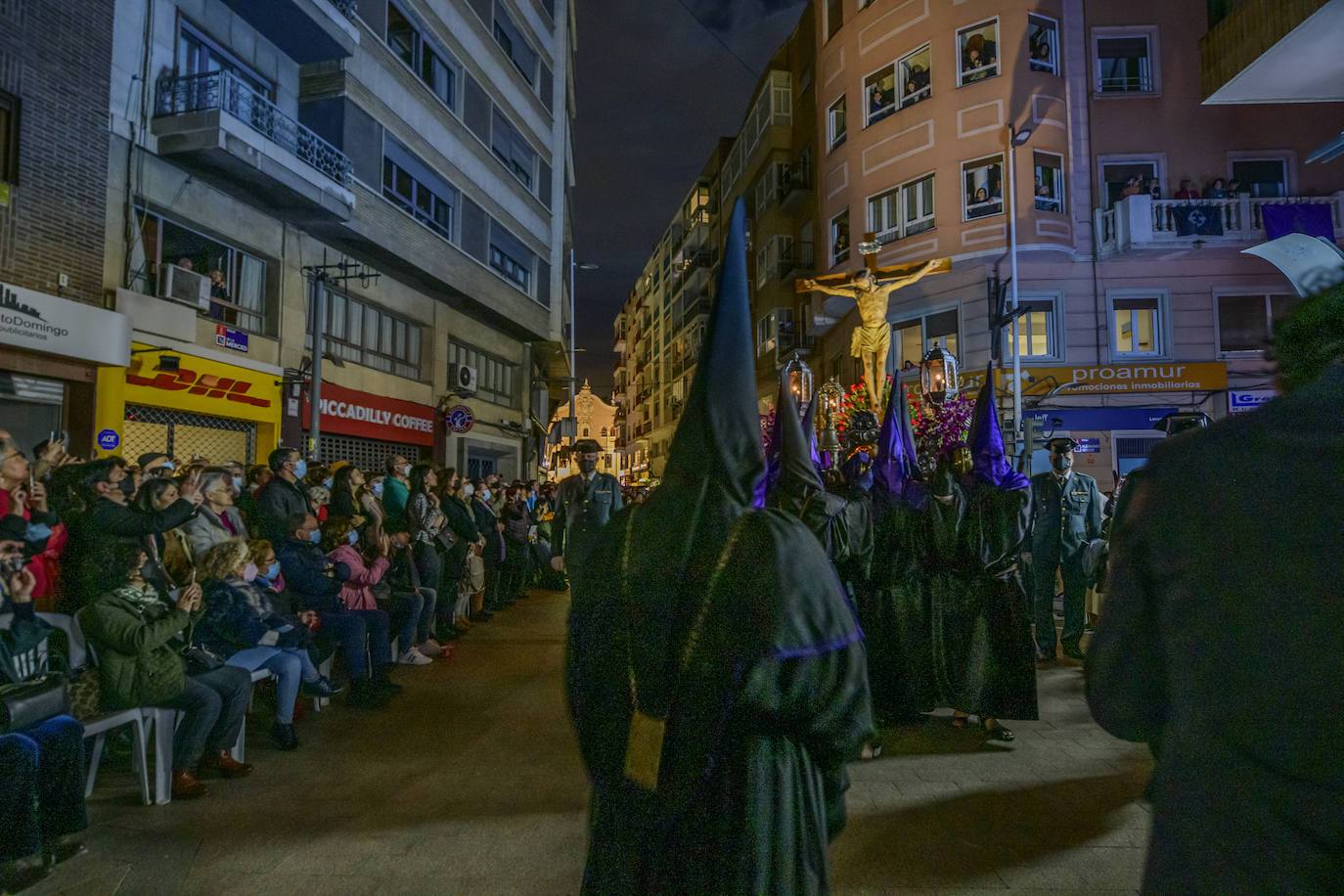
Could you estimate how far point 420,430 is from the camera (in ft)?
67.3

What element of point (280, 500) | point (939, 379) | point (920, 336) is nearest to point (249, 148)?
point (280, 500)

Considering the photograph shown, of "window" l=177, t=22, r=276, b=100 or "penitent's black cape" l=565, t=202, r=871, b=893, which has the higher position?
"window" l=177, t=22, r=276, b=100

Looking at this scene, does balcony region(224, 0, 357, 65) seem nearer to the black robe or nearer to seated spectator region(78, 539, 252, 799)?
seated spectator region(78, 539, 252, 799)

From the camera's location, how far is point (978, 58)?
67.1 feet

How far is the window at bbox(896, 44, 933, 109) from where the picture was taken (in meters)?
21.3

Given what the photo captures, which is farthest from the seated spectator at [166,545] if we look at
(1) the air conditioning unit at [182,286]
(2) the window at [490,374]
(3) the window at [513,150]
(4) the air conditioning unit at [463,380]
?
(3) the window at [513,150]

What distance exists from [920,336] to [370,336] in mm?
14213

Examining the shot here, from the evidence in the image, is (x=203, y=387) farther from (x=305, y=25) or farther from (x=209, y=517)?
(x=209, y=517)

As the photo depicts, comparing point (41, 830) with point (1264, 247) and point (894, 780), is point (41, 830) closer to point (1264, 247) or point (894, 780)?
point (894, 780)

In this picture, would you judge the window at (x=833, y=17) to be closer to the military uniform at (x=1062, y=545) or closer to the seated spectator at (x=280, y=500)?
the military uniform at (x=1062, y=545)

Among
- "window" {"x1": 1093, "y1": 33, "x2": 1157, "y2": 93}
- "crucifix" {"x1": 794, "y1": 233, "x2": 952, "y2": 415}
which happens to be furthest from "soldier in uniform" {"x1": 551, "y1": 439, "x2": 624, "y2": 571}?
"window" {"x1": 1093, "y1": 33, "x2": 1157, "y2": 93}

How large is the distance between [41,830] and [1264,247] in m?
5.55

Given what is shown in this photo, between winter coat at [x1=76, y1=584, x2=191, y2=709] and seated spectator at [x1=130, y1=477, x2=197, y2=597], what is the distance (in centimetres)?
76

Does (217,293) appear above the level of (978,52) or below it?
below
